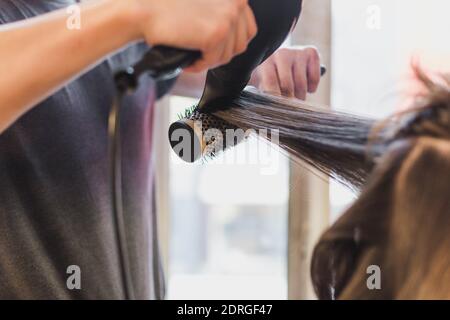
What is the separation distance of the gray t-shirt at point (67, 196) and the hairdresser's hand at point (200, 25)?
0.44 metres

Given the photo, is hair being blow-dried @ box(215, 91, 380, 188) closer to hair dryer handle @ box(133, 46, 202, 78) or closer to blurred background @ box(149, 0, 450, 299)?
blurred background @ box(149, 0, 450, 299)

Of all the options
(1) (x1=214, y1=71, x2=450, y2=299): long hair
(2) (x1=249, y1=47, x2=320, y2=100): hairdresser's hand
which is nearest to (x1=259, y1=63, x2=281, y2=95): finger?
(2) (x1=249, y1=47, x2=320, y2=100): hairdresser's hand

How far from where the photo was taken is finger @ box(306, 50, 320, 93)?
94 centimetres

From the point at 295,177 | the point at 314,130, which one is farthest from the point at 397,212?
the point at 295,177

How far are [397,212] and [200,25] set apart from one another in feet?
0.89

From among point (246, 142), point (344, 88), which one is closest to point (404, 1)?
point (344, 88)

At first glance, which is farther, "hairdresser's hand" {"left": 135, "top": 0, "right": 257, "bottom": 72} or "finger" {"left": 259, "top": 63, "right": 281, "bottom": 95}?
"finger" {"left": 259, "top": 63, "right": 281, "bottom": 95}

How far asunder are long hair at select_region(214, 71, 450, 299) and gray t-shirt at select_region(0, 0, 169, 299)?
1.50 ft

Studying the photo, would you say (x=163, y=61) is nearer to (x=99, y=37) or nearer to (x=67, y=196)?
(x=99, y=37)

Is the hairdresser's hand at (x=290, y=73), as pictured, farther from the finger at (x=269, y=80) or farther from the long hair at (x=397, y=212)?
the long hair at (x=397, y=212)

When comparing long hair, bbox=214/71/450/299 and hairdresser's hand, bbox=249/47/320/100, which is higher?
hairdresser's hand, bbox=249/47/320/100

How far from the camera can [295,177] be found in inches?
36.3

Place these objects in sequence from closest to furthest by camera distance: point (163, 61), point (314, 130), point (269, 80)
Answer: point (163, 61) → point (314, 130) → point (269, 80)
